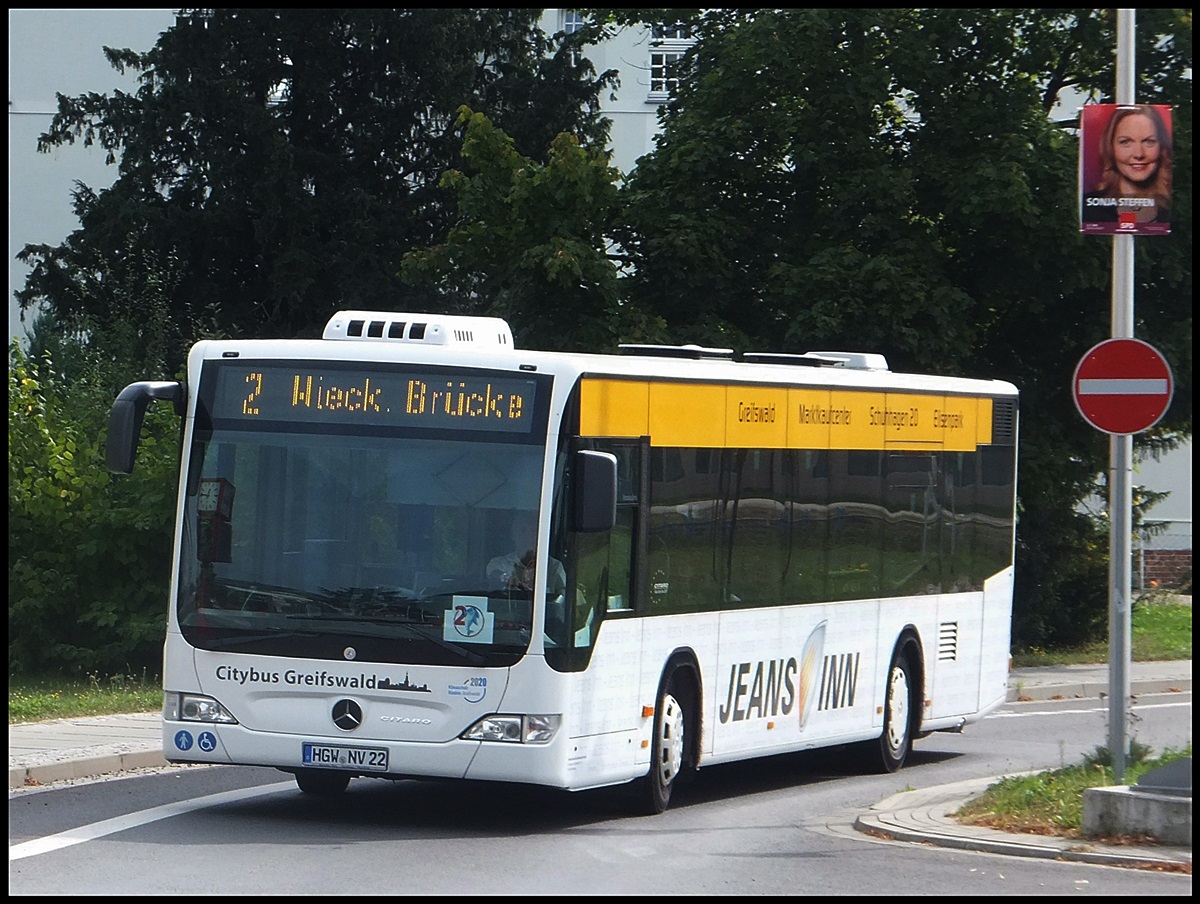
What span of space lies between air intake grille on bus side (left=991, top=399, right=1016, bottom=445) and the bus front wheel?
6331 mm

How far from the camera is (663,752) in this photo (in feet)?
42.5

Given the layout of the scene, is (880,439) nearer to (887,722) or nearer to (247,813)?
(887,722)

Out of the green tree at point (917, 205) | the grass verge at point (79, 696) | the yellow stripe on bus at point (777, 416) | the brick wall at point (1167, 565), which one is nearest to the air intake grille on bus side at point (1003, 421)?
the yellow stripe on bus at point (777, 416)

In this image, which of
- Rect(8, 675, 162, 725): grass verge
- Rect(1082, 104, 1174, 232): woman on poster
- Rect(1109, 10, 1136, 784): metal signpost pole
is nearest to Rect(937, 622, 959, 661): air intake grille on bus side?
Rect(1109, 10, 1136, 784): metal signpost pole

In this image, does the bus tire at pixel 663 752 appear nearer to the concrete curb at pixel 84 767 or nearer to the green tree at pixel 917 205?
the concrete curb at pixel 84 767

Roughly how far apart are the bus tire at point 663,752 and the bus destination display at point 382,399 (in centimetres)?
214

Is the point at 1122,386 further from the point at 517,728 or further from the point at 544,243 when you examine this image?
the point at 544,243

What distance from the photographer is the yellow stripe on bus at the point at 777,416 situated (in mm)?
12578

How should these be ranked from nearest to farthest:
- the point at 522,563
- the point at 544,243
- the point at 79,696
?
the point at 522,563 → the point at 79,696 → the point at 544,243

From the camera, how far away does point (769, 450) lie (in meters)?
14.5

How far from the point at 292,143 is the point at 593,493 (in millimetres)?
32922

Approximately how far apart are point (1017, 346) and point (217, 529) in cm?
1837

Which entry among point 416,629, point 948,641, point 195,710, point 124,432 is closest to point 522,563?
point 416,629

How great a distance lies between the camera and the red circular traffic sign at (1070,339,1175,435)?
12586 millimetres
